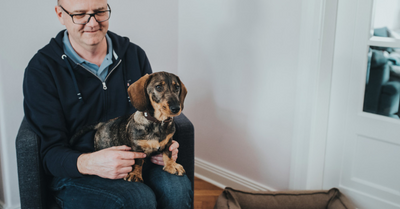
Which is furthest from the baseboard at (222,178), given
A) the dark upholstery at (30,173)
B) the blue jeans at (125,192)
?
the dark upholstery at (30,173)

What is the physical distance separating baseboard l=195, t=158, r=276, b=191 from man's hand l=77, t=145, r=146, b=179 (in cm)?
121

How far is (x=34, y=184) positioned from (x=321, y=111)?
155 cm

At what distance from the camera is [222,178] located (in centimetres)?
249

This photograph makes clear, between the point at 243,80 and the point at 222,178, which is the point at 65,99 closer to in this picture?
the point at 243,80

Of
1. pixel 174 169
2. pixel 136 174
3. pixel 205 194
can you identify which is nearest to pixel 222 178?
pixel 205 194

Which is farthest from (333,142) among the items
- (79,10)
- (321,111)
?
(79,10)

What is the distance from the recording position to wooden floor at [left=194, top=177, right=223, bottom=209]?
7.30 feet

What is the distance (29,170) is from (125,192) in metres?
0.41

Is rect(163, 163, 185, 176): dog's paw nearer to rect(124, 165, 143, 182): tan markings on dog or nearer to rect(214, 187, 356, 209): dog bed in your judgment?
rect(124, 165, 143, 182): tan markings on dog

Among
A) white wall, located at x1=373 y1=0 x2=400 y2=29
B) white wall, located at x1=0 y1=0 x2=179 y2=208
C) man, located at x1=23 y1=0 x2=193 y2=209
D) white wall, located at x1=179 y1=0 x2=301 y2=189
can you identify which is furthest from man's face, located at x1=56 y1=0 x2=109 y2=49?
white wall, located at x1=373 y1=0 x2=400 y2=29

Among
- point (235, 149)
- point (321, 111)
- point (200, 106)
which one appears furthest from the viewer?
point (200, 106)

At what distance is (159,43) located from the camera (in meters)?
2.51

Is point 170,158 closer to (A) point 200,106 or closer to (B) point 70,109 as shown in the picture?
(B) point 70,109

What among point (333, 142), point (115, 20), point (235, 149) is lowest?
point (235, 149)
